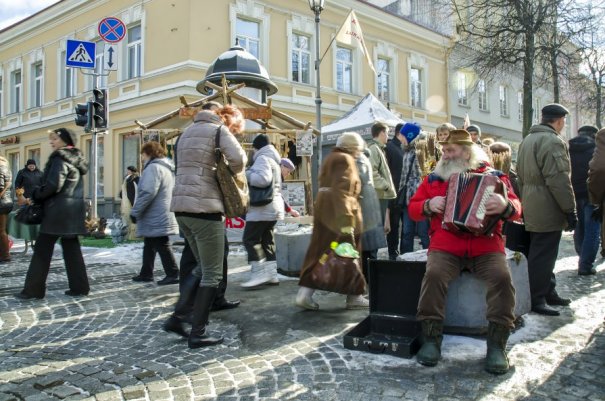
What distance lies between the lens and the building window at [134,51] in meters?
18.9

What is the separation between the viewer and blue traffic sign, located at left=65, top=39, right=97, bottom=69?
367 inches

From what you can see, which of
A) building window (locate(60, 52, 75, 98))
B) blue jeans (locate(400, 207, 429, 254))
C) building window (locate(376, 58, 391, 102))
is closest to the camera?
blue jeans (locate(400, 207, 429, 254))

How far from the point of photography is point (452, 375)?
331cm

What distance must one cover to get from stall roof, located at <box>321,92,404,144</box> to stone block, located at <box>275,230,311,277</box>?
23.1 feet

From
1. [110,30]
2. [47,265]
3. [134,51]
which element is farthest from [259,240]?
[134,51]

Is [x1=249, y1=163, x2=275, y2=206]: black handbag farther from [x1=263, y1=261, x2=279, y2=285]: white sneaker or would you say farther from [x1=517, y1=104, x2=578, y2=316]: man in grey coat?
[x1=517, y1=104, x2=578, y2=316]: man in grey coat

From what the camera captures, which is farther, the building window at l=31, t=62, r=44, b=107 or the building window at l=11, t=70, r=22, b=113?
the building window at l=11, t=70, r=22, b=113

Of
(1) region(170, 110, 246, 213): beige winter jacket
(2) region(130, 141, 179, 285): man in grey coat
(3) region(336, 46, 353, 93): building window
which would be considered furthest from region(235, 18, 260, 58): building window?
(1) region(170, 110, 246, 213): beige winter jacket

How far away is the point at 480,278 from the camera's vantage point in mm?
3539

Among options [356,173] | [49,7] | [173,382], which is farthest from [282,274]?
[49,7]

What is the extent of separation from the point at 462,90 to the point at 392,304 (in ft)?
83.9

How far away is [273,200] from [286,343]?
2.18 meters

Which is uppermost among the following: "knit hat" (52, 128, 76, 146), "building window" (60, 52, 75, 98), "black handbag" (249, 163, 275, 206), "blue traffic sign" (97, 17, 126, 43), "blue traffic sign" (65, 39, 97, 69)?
"building window" (60, 52, 75, 98)

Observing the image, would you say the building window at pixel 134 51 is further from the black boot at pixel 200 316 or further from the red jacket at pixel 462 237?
the red jacket at pixel 462 237
